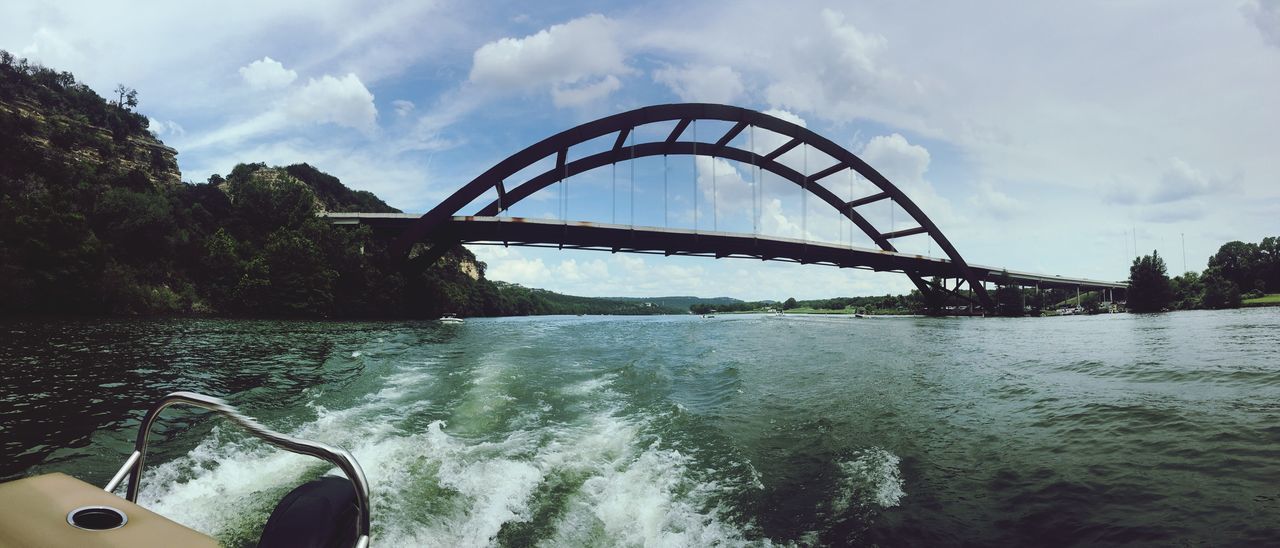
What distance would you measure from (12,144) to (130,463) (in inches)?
3264

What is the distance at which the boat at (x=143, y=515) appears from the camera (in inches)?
54.0

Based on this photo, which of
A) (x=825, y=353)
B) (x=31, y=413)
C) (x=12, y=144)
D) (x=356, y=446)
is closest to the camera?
(x=356, y=446)

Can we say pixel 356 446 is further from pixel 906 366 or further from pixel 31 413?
pixel 906 366

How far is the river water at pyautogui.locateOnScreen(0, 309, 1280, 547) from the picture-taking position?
4102 mm

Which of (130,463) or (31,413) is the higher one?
(130,463)

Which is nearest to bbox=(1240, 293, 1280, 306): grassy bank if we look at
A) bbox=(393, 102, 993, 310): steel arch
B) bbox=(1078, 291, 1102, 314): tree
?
bbox=(1078, 291, 1102, 314): tree

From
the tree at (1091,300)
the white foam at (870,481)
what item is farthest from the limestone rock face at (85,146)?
the tree at (1091,300)

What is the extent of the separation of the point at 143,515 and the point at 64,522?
6.7 inches

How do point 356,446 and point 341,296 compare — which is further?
point 341,296

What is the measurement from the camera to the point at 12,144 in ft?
173

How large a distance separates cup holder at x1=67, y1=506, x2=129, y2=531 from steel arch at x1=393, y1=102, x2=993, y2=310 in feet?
136

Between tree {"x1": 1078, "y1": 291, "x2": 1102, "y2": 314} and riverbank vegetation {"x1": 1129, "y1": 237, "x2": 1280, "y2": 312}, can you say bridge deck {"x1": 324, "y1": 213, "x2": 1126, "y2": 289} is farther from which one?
tree {"x1": 1078, "y1": 291, "x2": 1102, "y2": 314}

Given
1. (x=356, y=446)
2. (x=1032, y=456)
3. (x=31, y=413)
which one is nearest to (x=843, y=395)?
(x=1032, y=456)

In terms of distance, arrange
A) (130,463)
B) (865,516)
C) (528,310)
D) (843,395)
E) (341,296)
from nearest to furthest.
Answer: (130,463), (865,516), (843,395), (341,296), (528,310)
